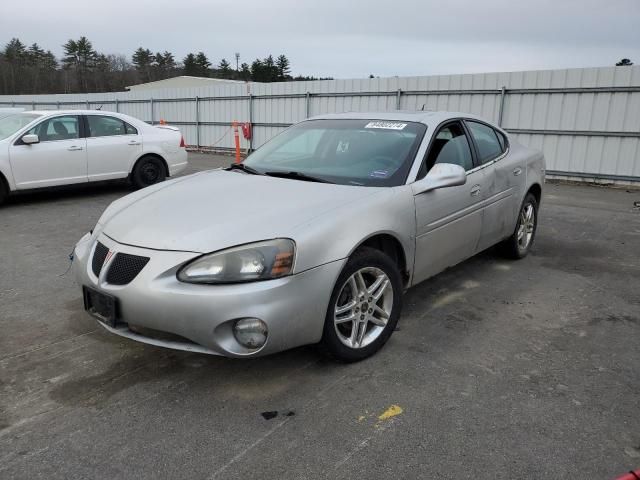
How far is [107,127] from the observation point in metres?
9.02

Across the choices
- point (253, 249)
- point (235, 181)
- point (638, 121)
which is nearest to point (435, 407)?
point (253, 249)

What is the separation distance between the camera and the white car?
7957 mm

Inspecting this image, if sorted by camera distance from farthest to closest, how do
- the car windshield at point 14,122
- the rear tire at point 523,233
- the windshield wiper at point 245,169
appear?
the car windshield at point 14,122 < the rear tire at point 523,233 < the windshield wiper at point 245,169

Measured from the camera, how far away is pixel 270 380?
3.04m

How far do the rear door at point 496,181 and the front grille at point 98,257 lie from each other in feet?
9.79

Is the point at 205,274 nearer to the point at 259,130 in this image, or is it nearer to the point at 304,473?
the point at 304,473

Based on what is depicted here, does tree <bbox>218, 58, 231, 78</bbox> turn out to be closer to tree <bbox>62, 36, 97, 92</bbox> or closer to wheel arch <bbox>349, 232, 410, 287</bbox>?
tree <bbox>62, 36, 97, 92</bbox>

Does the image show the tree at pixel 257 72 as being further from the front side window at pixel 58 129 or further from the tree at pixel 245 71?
the front side window at pixel 58 129

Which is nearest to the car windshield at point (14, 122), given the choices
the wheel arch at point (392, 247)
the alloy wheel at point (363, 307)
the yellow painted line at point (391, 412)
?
the wheel arch at point (392, 247)

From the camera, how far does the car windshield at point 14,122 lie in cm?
806

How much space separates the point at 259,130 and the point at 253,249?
14968mm

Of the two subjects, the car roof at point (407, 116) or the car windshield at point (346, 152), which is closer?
the car windshield at point (346, 152)

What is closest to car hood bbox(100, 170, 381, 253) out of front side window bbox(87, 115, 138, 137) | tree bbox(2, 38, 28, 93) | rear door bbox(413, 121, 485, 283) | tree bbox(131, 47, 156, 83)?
rear door bbox(413, 121, 485, 283)

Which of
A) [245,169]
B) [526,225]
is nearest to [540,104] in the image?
[526,225]
